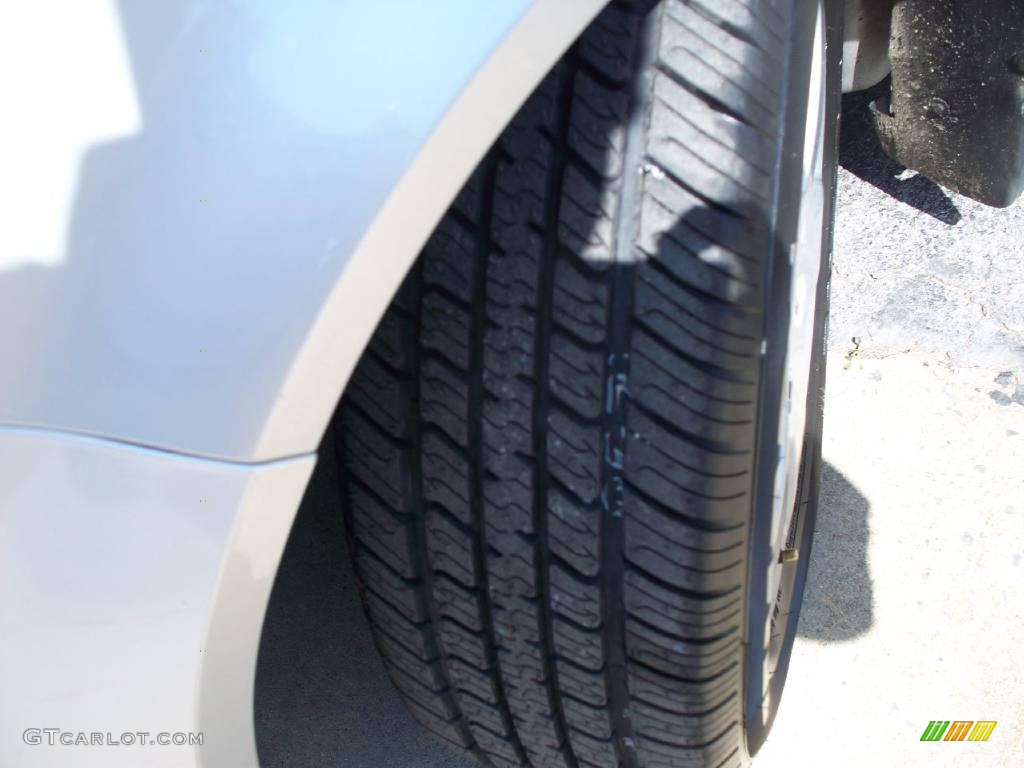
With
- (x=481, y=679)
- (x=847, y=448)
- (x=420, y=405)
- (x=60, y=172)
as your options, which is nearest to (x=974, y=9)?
(x=847, y=448)

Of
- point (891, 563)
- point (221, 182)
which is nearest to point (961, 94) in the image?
point (891, 563)

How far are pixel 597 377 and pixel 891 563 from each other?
1047 mm

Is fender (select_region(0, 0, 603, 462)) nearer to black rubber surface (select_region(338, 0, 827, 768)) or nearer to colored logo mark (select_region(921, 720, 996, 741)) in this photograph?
black rubber surface (select_region(338, 0, 827, 768))

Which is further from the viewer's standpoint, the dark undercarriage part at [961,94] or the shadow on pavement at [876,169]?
the shadow on pavement at [876,169]

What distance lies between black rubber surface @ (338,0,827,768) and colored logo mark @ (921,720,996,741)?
0.61m

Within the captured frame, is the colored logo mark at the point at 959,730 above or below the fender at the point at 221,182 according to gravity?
below

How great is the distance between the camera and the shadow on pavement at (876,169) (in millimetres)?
2229

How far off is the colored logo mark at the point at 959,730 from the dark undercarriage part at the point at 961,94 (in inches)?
31.3

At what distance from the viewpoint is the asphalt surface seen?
5.01 feet

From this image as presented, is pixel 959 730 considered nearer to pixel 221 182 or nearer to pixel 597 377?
pixel 597 377

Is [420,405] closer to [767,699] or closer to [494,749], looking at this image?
[494,749]

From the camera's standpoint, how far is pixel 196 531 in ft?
2.50

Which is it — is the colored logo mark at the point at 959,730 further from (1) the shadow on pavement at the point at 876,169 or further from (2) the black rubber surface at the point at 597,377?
(1) the shadow on pavement at the point at 876,169

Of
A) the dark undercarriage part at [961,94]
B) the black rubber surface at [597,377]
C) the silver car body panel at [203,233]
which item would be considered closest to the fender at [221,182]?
the silver car body panel at [203,233]
